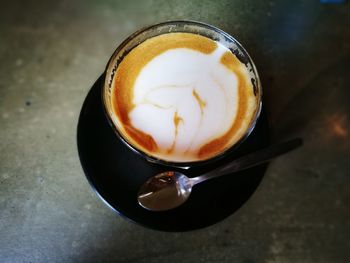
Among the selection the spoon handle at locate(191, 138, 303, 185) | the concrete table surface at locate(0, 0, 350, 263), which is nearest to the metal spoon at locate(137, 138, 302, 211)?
the spoon handle at locate(191, 138, 303, 185)

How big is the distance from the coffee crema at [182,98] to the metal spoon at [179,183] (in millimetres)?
50

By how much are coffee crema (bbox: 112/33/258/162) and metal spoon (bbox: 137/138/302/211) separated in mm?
50

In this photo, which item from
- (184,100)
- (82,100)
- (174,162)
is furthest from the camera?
(82,100)

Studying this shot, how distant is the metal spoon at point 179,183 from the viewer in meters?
1.03

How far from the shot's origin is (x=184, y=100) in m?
1.06

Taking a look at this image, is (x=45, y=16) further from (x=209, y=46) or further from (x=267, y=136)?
(x=267, y=136)

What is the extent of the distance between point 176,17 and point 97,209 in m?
0.60

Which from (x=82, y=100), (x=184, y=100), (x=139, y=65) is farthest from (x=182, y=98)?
(x=82, y=100)

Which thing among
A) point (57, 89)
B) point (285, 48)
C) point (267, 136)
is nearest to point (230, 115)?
point (267, 136)

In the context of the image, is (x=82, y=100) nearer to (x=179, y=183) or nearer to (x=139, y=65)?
(x=139, y=65)

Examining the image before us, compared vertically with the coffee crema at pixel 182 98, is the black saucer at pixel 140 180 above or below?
below

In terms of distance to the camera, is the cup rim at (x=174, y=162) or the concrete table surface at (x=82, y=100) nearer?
the cup rim at (x=174, y=162)

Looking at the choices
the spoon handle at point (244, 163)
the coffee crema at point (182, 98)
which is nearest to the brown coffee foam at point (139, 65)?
the coffee crema at point (182, 98)

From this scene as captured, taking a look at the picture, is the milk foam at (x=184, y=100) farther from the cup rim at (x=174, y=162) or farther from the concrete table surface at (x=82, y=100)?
the concrete table surface at (x=82, y=100)
